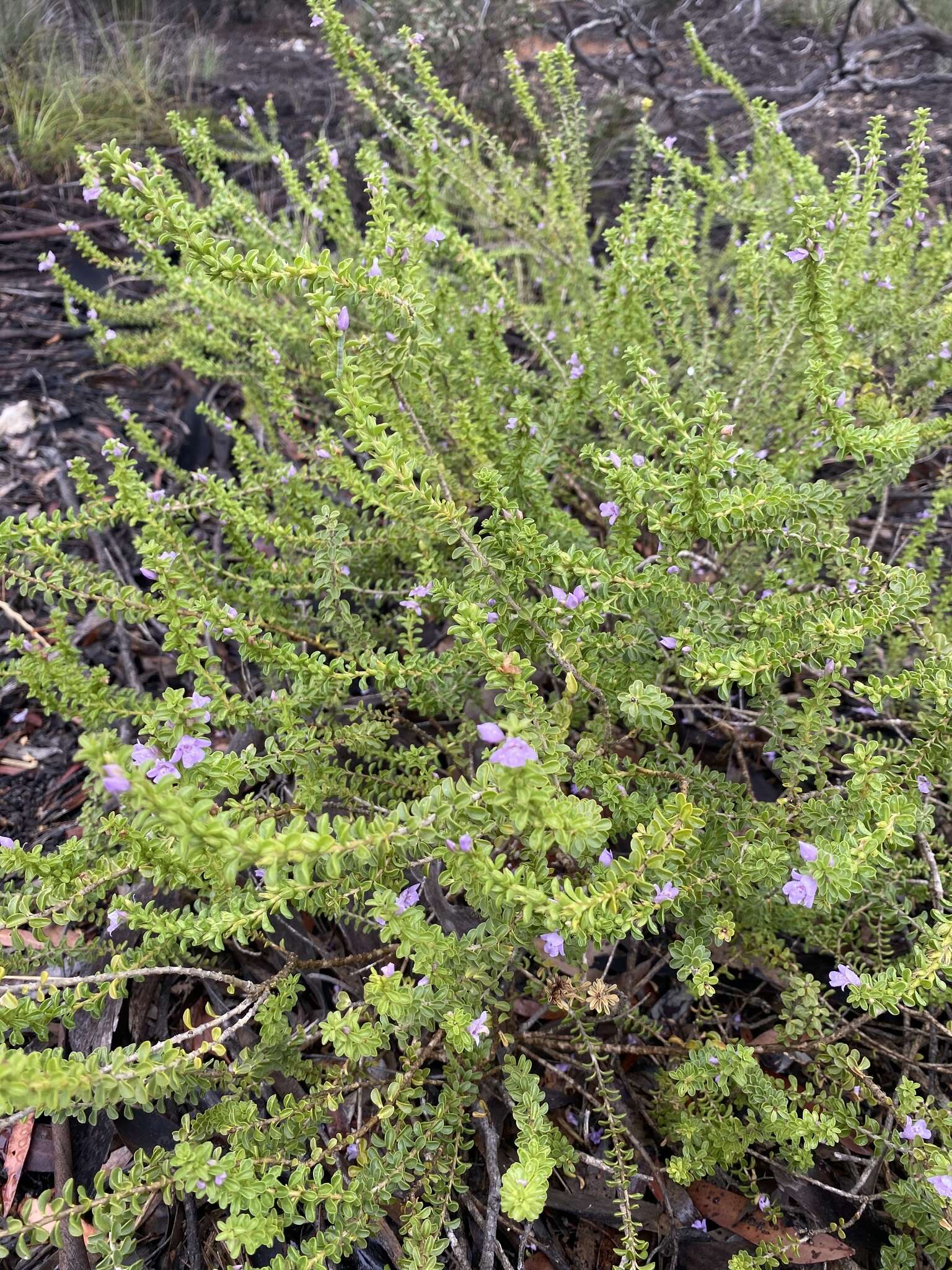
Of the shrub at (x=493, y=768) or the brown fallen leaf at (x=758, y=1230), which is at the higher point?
the shrub at (x=493, y=768)

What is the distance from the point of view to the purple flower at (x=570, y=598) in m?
1.65

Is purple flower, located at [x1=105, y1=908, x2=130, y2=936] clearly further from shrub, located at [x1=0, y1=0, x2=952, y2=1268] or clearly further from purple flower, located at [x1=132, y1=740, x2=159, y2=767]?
purple flower, located at [x1=132, y1=740, x2=159, y2=767]

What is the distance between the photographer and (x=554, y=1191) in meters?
1.69

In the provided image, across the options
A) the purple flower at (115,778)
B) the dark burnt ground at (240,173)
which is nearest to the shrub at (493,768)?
the purple flower at (115,778)

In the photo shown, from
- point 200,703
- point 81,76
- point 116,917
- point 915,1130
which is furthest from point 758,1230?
point 81,76

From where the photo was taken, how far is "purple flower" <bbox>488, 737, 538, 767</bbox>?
3.59 ft

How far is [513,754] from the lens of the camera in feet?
3.61

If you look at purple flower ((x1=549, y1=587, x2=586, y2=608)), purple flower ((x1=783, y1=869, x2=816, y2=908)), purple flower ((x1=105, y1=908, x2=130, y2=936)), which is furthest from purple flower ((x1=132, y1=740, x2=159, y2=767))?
purple flower ((x1=783, y1=869, x2=816, y2=908))

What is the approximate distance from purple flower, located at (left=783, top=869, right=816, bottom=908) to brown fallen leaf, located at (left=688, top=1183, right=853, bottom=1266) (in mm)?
650

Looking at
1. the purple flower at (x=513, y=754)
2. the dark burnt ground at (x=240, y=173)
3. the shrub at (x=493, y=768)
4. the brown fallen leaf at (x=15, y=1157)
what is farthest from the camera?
the dark burnt ground at (x=240, y=173)

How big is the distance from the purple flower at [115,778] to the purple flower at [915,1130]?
140 centimetres

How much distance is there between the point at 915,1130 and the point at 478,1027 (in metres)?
0.76

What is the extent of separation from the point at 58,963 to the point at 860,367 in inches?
105

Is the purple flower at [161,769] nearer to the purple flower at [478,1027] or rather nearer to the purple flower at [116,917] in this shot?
the purple flower at [116,917]
